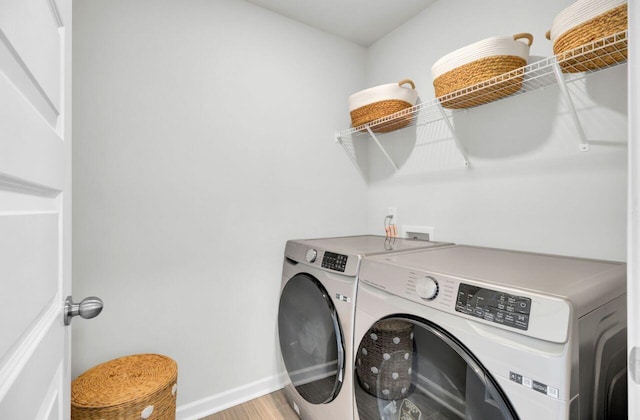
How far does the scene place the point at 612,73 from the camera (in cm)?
118

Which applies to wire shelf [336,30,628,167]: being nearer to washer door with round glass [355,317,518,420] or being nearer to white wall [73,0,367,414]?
white wall [73,0,367,414]

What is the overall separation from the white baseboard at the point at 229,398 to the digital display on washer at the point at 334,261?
0.89m

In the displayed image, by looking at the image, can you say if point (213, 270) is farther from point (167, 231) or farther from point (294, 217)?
point (294, 217)

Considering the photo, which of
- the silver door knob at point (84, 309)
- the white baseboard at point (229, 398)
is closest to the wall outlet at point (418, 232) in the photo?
the white baseboard at point (229, 398)

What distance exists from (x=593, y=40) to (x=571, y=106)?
239 mm

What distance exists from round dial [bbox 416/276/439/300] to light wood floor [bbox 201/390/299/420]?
1.25m

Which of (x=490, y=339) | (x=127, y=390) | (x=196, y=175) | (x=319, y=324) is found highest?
(x=196, y=175)

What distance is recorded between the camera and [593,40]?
3.32 feet

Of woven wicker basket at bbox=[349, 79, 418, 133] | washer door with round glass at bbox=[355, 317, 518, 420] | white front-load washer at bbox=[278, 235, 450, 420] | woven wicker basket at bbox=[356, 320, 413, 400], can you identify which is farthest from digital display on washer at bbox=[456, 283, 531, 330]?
woven wicker basket at bbox=[349, 79, 418, 133]

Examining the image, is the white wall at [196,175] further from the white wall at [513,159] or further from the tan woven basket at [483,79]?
the tan woven basket at [483,79]

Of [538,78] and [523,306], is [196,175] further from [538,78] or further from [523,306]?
[538,78]

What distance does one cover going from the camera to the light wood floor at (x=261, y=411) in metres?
1.71

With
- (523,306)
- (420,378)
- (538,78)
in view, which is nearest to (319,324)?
(420,378)

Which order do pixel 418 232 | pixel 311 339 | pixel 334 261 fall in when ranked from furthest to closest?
pixel 418 232 < pixel 311 339 < pixel 334 261
